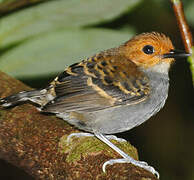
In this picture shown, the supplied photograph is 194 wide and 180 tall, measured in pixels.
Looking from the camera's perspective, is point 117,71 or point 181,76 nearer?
point 117,71

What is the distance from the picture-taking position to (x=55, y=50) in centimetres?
395

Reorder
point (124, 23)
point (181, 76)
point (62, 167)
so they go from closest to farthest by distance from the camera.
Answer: point (62, 167)
point (124, 23)
point (181, 76)

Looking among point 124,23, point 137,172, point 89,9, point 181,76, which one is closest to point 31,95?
point 89,9

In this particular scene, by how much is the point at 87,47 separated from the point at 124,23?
1074 mm

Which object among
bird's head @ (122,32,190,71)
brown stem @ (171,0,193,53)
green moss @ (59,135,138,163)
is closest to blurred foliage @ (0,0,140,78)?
bird's head @ (122,32,190,71)

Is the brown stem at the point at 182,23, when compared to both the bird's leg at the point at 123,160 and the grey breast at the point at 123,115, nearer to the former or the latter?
the bird's leg at the point at 123,160

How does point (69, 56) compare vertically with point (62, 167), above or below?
above

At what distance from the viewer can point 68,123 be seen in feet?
12.6

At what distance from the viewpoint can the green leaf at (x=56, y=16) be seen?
3.90m

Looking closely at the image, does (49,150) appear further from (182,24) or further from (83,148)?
(182,24)

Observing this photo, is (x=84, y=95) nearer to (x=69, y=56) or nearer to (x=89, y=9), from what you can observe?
(x=69, y=56)

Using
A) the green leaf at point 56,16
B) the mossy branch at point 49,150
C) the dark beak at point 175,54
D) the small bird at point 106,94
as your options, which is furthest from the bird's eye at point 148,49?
the mossy branch at point 49,150

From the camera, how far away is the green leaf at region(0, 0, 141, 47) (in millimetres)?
3904

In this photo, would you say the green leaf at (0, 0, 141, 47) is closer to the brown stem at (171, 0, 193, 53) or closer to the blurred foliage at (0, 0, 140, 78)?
the blurred foliage at (0, 0, 140, 78)
